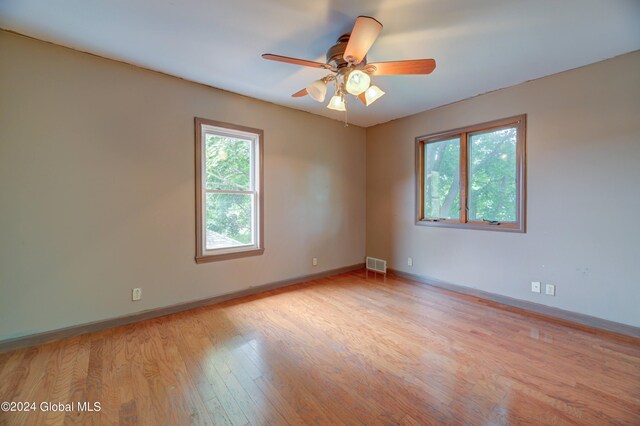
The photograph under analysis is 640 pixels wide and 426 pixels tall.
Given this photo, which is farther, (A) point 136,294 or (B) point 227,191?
(B) point 227,191

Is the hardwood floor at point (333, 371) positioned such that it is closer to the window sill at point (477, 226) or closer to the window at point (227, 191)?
the window at point (227, 191)

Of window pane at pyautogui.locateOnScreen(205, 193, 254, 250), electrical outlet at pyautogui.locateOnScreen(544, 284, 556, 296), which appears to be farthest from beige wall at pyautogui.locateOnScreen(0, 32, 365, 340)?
electrical outlet at pyautogui.locateOnScreen(544, 284, 556, 296)

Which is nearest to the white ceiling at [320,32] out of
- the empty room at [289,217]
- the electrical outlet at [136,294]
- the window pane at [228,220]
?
the empty room at [289,217]

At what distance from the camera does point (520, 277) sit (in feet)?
9.93

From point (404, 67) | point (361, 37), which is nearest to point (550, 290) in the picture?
point (404, 67)

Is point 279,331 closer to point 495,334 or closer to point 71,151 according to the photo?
point 495,334

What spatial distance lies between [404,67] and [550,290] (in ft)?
9.42

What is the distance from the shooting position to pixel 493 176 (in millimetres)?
3295

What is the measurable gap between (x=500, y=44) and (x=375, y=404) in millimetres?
3043

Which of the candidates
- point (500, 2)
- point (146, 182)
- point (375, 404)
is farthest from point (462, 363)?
point (146, 182)

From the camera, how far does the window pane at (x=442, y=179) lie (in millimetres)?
3668

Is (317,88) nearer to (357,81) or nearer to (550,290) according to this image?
(357,81)

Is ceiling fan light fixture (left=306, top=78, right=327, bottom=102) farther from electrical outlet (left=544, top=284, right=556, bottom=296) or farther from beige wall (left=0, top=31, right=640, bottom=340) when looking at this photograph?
electrical outlet (left=544, top=284, right=556, bottom=296)

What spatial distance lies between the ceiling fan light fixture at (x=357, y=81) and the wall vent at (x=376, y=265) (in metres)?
3.04
